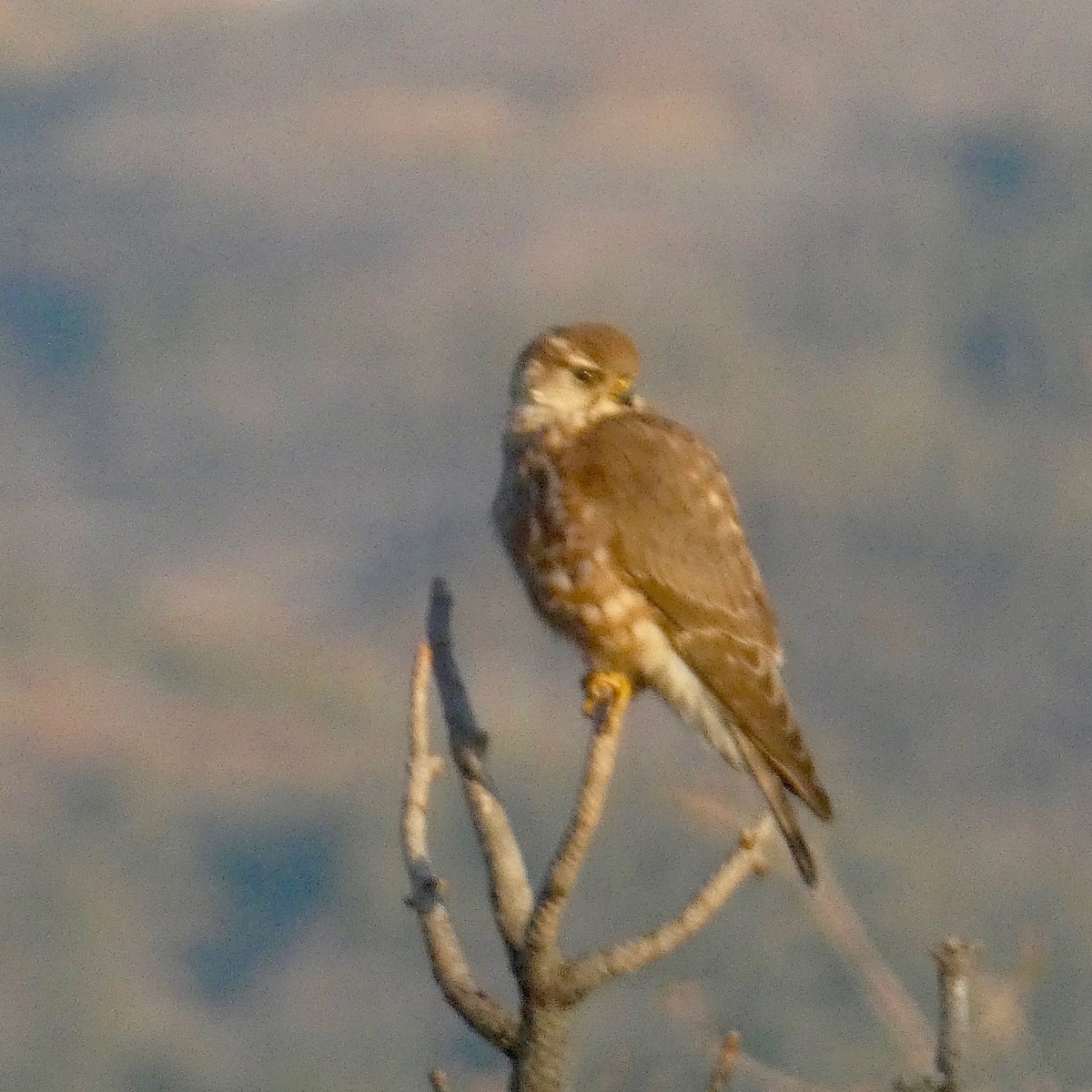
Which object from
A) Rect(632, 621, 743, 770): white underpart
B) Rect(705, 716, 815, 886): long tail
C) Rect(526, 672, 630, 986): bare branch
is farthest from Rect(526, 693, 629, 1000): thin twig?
Rect(632, 621, 743, 770): white underpart

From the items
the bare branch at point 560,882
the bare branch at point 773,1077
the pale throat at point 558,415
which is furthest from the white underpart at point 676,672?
the bare branch at point 560,882

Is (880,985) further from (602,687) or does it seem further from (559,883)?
(602,687)

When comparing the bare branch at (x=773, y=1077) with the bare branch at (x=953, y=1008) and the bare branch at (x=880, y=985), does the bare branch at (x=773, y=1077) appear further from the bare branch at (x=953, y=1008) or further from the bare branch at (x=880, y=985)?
the bare branch at (x=953, y=1008)

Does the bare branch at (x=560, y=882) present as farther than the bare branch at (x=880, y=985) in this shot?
Yes

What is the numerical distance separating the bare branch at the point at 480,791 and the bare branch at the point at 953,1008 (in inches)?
24.3

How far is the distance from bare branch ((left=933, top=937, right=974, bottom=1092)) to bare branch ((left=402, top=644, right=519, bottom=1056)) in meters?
0.62

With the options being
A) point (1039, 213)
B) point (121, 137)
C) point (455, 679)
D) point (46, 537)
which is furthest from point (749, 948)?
point (121, 137)

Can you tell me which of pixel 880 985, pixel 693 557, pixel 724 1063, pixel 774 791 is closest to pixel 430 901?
pixel 724 1063

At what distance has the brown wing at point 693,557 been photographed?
455 cm

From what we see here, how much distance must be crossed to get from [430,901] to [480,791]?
0.22m

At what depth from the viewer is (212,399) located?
40.9 meters

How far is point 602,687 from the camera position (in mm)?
4605

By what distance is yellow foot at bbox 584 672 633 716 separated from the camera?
4.53 m

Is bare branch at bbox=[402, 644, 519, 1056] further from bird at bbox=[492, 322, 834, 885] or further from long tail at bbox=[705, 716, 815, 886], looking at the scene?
bird at bbox=[492, 322, 834, 885]
